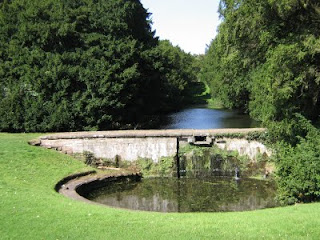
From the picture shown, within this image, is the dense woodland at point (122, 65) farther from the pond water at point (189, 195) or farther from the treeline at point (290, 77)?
the pond water at point (189, 195)

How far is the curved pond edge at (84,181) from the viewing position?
17272mm

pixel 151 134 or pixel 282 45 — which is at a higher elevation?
A: pixel 282 45

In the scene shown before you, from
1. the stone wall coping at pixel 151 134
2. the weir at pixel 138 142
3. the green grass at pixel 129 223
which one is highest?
the stone wall coping at pixel 151 134

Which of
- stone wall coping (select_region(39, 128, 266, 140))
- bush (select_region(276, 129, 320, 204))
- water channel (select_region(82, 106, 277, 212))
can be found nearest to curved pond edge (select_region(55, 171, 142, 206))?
water channel (select_region(82, 106, 277, 212))

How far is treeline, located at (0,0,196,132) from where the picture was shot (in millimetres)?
29141

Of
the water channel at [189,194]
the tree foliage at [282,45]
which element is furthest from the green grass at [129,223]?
the tree foliage at [282,45]

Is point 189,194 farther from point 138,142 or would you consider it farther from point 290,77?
point 290,77

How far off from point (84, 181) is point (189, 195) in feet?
17.1

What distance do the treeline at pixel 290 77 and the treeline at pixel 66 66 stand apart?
13.9 m

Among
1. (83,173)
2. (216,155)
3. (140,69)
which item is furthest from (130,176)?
(140,69)

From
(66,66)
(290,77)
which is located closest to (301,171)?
(290,77)

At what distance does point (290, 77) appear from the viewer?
16.0 meters

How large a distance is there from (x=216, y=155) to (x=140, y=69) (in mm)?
14790

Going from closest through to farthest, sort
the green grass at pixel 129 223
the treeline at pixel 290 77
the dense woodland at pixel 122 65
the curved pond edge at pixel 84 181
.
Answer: the green grass at pixel 129 223 → the treeline at pixel 290 77 → the dense woodland at pixel 122 65 → the curved pond edge at pixel 84 181
